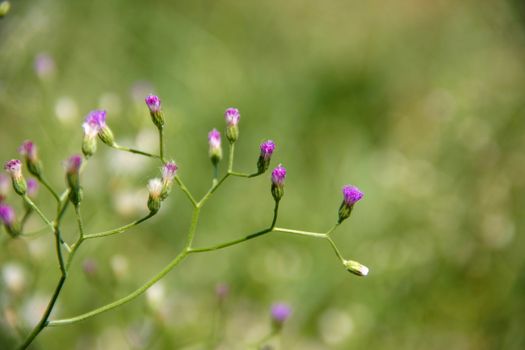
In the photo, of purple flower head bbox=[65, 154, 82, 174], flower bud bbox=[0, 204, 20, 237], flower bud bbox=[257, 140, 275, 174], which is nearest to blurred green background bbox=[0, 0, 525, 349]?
flower bud bbox=[0, 204, 20, 237]

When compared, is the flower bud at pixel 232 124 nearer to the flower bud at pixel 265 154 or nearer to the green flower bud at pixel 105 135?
the flower bud at pixel 265 154

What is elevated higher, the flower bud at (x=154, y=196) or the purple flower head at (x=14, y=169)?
the flower bud at (x=154, y=196)

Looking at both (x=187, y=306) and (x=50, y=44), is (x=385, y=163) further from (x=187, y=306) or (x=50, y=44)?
(x=50, y=44)

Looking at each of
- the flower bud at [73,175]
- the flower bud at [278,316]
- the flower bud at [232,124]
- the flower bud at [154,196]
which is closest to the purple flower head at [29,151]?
the flower bud at [73,175]

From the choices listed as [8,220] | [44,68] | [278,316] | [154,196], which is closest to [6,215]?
[8,220]

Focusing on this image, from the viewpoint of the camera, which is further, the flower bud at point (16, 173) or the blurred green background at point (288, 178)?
the blurred green background at point (288, 178)
